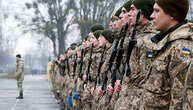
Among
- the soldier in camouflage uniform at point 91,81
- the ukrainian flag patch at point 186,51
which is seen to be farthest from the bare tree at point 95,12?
the ukrainian flag patch at point 186,51

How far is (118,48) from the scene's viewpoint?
4324mm

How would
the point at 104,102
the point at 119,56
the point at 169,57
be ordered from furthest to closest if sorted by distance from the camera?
the point at 104,102
the point at 119,56
the point at 169,57

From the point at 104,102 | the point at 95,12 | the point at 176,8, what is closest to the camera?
the point at 176,8

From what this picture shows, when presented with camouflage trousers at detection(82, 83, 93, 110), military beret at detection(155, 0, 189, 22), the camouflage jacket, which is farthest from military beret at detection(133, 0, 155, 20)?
camouflage trousers at detection(82, 83, 93, 110)

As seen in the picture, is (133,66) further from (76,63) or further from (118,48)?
(76,63)

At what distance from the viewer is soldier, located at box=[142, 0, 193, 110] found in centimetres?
249

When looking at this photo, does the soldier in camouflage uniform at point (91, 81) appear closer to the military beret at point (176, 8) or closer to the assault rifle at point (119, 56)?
the assault rifle at point (119, 56)

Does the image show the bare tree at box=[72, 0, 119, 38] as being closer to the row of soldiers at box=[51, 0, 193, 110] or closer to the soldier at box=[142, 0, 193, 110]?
the row of soldiers at box=[51, 0, 193, 110]

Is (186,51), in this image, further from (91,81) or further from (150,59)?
(91,81)

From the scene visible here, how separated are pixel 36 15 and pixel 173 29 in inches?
1316

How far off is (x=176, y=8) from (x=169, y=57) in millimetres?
422

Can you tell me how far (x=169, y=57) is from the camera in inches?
104

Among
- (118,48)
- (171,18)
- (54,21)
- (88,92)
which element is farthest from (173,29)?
(54,21)

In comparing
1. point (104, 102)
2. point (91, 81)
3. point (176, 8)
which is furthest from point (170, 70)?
point (91, 81)
